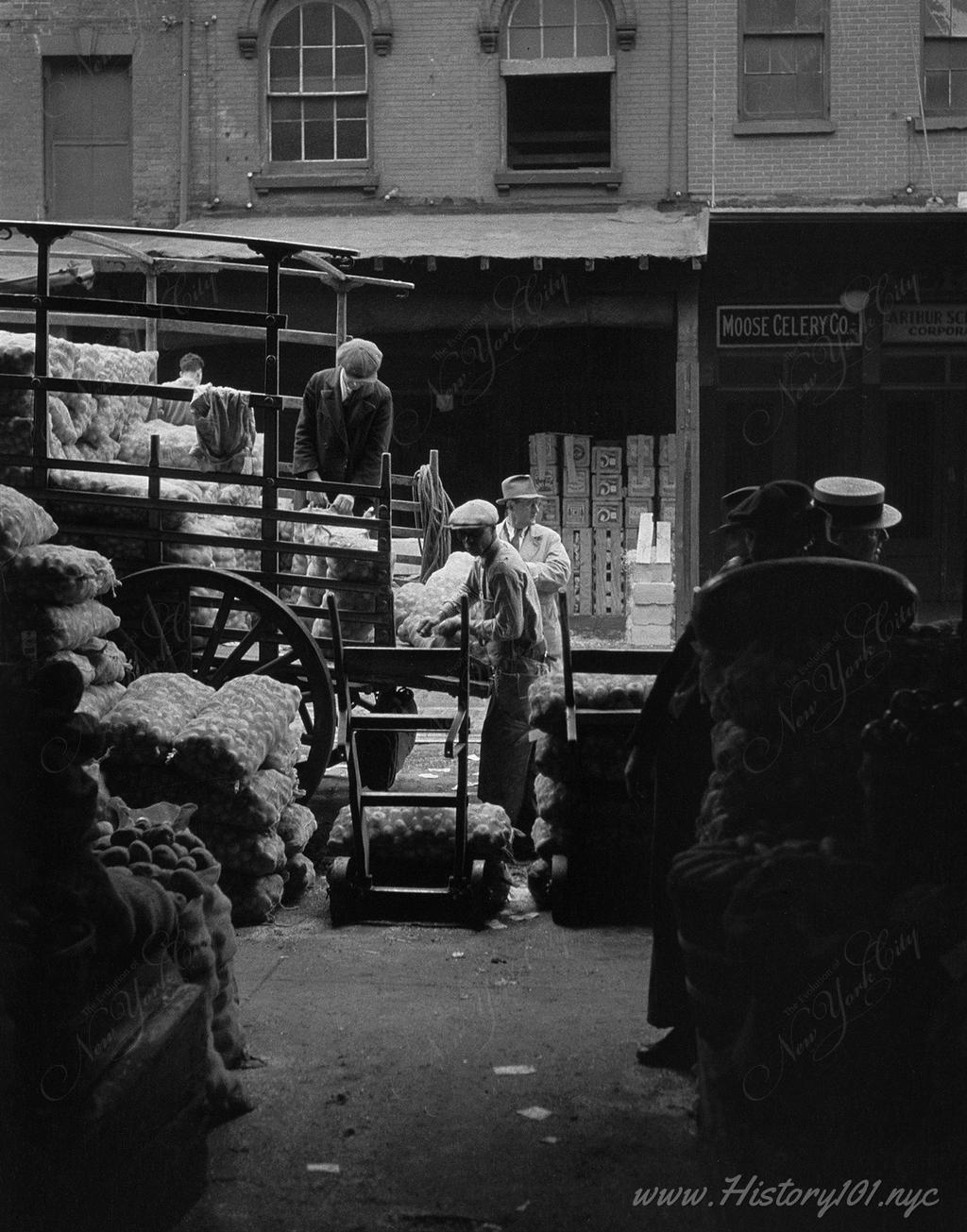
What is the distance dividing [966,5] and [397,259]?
6.89m

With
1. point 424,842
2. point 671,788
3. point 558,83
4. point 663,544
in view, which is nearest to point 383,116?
point 558,83

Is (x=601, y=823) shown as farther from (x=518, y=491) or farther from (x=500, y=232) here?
(x=500, y=232)

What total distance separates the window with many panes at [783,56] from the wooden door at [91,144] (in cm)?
685

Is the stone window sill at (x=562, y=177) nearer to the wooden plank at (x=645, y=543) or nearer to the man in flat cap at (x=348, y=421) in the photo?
the wooden plank at (x=645, y=543)

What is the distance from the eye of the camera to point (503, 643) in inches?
317

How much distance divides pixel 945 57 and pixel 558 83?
13.7 ft

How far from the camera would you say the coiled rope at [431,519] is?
10016 mm

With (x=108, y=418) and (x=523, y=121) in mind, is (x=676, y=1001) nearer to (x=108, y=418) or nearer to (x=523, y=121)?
(x=108, y=418)

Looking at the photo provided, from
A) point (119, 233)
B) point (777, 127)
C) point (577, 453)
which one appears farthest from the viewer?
point (777, 127)

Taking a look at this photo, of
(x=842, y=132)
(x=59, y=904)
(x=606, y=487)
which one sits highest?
(x=842, y=132)

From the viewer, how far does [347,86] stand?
56.6 ft

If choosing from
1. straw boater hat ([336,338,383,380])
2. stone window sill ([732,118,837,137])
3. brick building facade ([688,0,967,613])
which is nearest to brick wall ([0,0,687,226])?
brick building facade ([688,0,967,613])

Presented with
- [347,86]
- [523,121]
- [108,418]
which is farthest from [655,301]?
[108,418]

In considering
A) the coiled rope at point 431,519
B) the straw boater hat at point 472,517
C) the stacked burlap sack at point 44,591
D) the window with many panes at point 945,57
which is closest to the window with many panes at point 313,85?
the window with many panes at point 945,57
